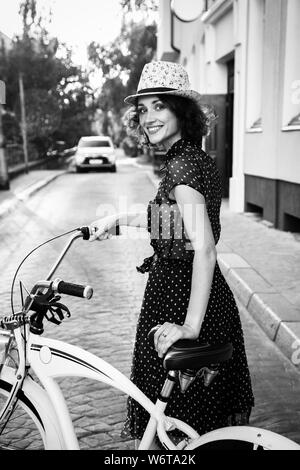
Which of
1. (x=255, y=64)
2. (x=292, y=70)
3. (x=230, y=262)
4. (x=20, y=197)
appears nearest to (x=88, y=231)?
(x=230, y=262)

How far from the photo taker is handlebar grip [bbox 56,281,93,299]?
1.93 meters

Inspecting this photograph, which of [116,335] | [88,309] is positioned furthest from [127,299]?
[116,335]

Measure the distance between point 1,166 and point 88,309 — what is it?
508 inches

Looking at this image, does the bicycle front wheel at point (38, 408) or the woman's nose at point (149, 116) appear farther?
the woman's nose at point (149, 116)

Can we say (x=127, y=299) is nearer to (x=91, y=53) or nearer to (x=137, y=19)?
→ (x=137, y=19)

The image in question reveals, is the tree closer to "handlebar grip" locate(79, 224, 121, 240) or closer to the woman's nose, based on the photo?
"handlebar grip" locate(79, 224, 121, 240)

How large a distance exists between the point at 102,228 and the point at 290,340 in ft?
8.33

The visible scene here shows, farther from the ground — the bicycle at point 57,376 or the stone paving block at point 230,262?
the bicycle at point 57,376

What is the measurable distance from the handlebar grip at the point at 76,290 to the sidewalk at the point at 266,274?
8.77 feet

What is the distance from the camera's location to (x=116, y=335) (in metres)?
4.86

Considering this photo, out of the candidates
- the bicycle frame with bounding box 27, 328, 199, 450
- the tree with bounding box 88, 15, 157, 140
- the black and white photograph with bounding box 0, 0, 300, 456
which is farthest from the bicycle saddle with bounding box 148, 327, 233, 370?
the tree with bounding box 88, 15, 157, 140

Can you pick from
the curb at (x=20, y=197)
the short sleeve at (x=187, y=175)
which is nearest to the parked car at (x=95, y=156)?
the curb at (x=20, y=197)

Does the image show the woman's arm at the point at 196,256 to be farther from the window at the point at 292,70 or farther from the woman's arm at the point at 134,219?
the window at the point at 292,70

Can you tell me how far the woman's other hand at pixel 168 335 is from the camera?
1861 millimetres
